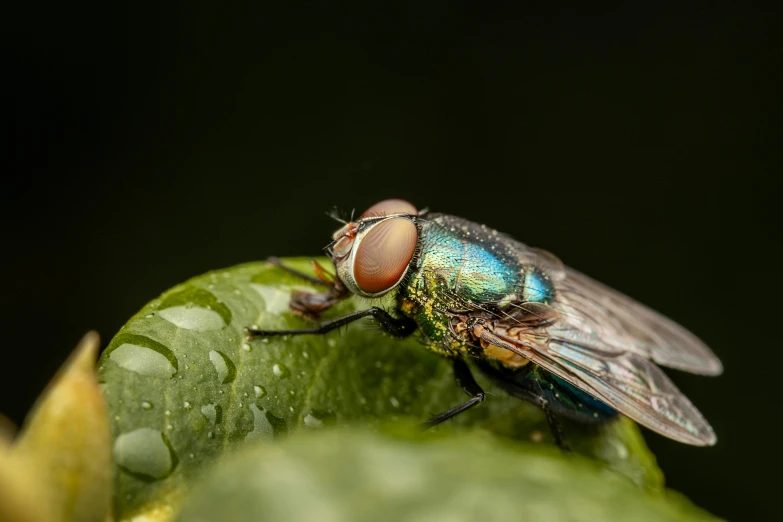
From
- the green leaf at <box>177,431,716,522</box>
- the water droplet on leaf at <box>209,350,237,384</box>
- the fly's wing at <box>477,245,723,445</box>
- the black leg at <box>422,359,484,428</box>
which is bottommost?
the black leg at <box>422,359,484,428</box>

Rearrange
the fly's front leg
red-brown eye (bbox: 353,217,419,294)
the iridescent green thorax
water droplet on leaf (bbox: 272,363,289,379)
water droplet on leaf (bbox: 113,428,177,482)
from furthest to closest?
the iridescent green thorax → red-brown eye (bbox: 353,217,419,294) → the fly's front leg → water droplet on leaf (bbox: 272,363,289,379) → water droplet on leaf (bbox: 113,428,177,482)

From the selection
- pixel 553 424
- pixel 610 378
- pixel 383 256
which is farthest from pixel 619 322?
pixel 383 256

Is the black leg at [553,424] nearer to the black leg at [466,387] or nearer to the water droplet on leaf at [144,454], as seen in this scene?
the black leg at [466,387]

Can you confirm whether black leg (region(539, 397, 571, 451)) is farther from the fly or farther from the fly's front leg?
the fly's front leg

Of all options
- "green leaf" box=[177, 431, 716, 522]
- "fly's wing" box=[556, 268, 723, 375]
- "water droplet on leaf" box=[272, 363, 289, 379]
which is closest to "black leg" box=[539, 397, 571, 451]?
"fly's wing" box=[556, 268, 723, 375]

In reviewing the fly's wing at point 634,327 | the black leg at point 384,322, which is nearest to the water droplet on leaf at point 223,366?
the black leg at point 384,322

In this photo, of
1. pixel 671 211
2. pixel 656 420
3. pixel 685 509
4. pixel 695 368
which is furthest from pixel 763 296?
pixel 685 509
